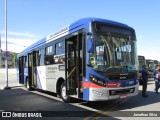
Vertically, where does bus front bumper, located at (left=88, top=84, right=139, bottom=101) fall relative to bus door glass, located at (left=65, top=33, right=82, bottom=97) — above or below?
below

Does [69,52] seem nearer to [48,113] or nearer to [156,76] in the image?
[48,113]

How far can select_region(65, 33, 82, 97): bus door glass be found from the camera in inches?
424

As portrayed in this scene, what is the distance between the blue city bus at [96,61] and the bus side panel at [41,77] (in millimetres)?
2642

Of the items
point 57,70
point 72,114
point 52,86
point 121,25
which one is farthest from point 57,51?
point 72,114

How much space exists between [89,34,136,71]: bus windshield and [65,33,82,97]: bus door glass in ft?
3.08

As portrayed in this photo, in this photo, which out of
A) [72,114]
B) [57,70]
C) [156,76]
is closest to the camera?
[72,114]

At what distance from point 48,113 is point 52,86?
424 cm

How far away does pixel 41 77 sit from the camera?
16297mm

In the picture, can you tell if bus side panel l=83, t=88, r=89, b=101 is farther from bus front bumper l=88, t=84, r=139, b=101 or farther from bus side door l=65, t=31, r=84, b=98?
bus side door l=65, t=31, r=84, b=98

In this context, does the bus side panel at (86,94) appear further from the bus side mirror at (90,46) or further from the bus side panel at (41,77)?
the bus side panel at (41,77)

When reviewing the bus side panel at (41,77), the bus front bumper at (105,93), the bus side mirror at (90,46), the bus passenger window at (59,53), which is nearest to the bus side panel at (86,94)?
the bus front bumper at (105,93)

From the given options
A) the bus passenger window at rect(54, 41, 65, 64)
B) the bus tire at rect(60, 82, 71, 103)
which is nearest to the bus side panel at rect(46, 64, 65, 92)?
the bus passenger window at rect(54, 41, 65, 64)

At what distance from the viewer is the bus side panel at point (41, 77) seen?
1564 centimetres

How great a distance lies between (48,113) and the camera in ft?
32.4
